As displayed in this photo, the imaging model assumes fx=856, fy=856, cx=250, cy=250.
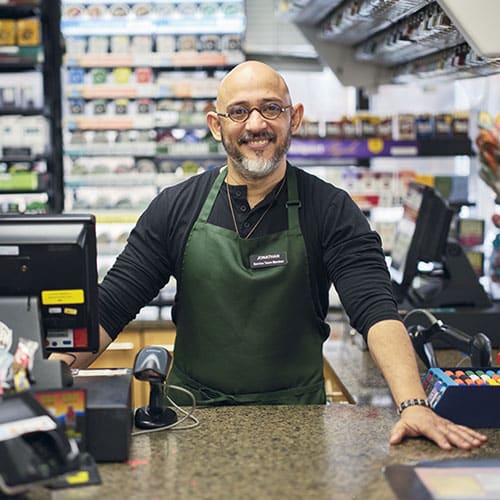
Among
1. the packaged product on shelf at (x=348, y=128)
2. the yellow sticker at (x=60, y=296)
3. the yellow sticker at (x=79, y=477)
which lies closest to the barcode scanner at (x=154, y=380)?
the yellow sticker at (x=60, y=296)

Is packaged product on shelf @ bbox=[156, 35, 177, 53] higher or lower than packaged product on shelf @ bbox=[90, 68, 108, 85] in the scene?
higher

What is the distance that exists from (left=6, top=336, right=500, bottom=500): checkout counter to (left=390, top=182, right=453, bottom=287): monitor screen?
4.34 feet

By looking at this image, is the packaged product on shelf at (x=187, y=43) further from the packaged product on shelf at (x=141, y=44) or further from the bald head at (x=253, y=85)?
the bald head at (x=253, y=85)

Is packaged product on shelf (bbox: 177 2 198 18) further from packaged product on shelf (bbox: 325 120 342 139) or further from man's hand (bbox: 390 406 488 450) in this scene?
man's hand (bbox: 390 406 488 450)

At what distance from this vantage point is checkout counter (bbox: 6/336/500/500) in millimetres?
1714

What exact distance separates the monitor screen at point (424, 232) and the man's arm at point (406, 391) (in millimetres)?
1320

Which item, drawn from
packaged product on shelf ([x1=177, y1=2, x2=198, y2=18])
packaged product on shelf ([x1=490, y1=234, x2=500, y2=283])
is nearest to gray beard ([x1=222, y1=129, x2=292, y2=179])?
packaged product on shelf ([x1=490, y1=234, x2=500, y2=283])

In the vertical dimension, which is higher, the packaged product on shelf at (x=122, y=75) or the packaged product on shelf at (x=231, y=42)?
the packaged product on shelf at (x=231, y=42)

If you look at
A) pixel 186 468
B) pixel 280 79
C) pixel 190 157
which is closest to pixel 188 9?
pixel 190 157

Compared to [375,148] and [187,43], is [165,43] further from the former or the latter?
[375,148]

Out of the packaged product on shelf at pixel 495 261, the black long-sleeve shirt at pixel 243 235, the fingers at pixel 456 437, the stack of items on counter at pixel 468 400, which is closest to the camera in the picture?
the fingers at pixel 456 437

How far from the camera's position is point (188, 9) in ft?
A: 17.0

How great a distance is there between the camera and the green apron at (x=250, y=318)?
2516mm

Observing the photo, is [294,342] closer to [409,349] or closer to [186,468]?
[409,349]
